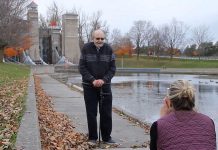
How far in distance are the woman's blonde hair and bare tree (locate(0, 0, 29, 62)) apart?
39539 millimetres

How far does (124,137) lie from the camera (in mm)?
8891

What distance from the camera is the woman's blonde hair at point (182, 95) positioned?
13.0 feet

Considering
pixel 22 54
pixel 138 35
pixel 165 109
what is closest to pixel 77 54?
pixel 22 54

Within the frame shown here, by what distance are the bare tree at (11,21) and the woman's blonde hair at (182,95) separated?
39.5 metres

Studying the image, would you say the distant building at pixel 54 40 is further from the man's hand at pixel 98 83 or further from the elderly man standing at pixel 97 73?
the man's hand at pixel 98 83

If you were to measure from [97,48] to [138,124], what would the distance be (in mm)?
3499

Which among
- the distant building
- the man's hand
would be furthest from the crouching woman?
the distant building

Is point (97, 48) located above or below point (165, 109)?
above

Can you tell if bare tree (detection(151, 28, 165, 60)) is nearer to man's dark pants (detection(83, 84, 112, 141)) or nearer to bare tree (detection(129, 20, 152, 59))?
bare tree (detection(129, 20, 152, 59))

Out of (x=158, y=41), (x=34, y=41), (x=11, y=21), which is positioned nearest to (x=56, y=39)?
(x=34, y=41)

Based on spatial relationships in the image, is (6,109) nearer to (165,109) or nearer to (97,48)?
(97,48)

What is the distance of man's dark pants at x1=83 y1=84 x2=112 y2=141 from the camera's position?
8.08 meters

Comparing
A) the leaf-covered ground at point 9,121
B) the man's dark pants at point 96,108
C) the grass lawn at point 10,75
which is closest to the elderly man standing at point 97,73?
Answer: the man's dark pants at point 96,108

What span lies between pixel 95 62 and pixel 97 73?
7.6 inches
